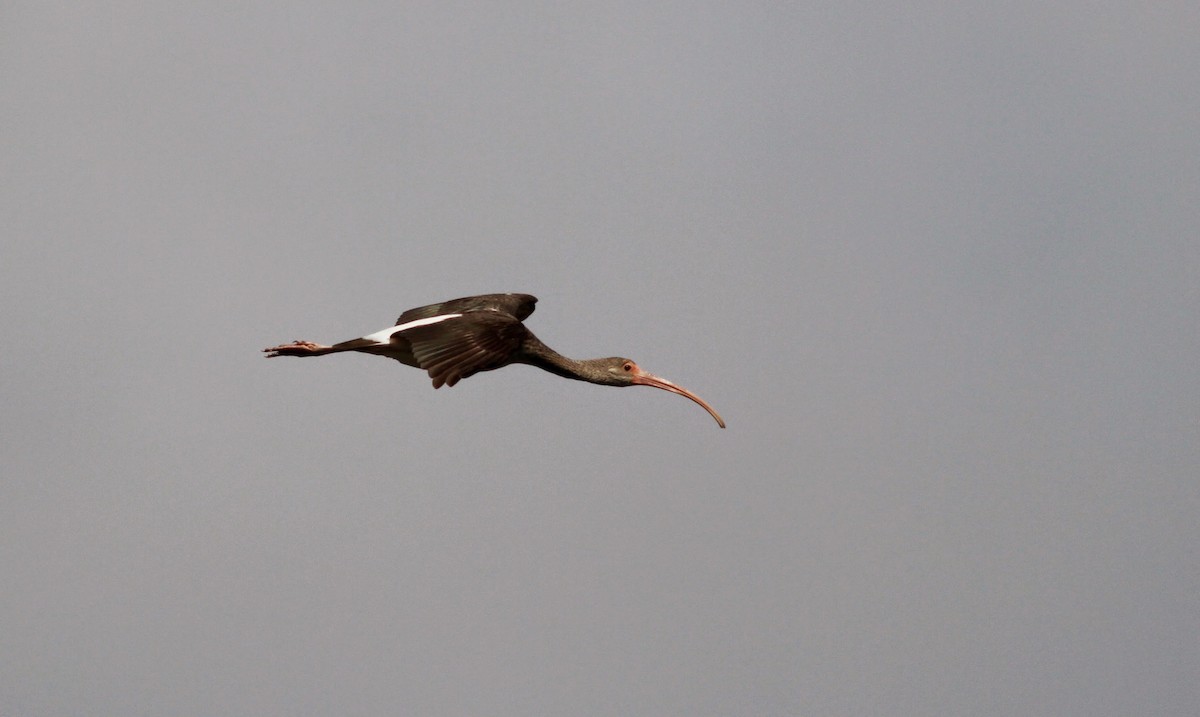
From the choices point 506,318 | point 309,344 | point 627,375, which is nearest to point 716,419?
point 627,375

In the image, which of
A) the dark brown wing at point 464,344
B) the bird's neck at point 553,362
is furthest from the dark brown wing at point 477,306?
the dark brown wing at point 464,344

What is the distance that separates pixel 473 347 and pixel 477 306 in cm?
429

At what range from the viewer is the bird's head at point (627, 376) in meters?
32.2

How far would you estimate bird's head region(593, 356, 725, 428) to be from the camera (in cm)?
3216

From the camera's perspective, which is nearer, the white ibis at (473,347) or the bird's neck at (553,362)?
the white ibis at (473,347)

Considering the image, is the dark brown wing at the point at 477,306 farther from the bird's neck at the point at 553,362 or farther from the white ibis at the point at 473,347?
the bird's neck at the point at 553,362

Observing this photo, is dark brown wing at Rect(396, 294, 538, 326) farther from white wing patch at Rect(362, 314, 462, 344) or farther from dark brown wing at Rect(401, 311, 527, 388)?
dark brown wing at Rect(401, 311, 527, 388)

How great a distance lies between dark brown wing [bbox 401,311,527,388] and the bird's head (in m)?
3.16

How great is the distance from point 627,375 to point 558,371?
1474 mm

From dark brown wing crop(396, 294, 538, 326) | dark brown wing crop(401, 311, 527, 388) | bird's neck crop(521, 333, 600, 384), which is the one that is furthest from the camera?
dark brown wing crop(396, 294, 538, 326)

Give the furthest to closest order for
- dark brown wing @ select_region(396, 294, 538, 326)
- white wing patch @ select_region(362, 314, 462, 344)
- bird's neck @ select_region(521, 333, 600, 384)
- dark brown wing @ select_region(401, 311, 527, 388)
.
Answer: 1. dark brown wing @ select_region(396, 294, 538, 326)
2. bird's neck @ select_region(521, 333, 600, 384)
3. white wing patch @ select_region(362, 314, 462, 344)
4. dark brown wing @ select_region(401, 311, 527, 388)

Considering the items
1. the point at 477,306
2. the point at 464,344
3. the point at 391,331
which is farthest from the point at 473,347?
the point at 477,306

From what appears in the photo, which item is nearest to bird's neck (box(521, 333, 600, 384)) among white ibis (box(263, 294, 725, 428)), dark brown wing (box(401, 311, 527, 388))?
white ibis (box(263, 294, 725, 428))

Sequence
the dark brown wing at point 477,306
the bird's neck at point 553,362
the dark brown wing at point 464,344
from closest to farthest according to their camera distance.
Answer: the dark brown wing at point 464,344 → the bird's neck at point 553,362 → the dark brown wing at point 477,306
